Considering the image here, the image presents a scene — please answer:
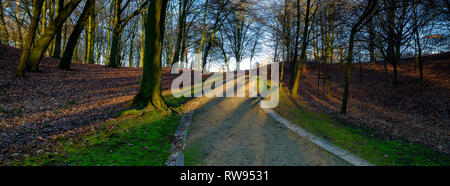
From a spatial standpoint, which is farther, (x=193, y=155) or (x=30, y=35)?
(x=30, y=35)

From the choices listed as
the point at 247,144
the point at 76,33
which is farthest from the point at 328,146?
the point at 76,33

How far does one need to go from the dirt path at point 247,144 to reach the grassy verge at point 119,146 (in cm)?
81

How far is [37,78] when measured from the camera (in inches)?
477

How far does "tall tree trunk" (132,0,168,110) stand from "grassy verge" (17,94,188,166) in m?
1.23

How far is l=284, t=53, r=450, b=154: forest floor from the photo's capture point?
8453 millimetres

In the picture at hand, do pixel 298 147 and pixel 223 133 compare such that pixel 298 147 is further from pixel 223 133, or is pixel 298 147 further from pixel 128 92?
pixel 128 92

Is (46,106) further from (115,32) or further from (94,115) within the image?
(115,32)

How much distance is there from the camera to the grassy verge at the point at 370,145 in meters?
5.31

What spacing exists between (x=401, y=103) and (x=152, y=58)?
16507 mm

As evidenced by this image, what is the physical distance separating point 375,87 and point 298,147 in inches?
735

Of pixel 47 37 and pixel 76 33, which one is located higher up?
pixel 76 33

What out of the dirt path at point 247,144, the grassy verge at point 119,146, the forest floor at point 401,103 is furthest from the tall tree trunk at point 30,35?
the forest floor at point 401,103

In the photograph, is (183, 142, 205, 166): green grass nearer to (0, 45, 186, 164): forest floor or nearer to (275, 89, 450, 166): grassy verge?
(0, 45, 186, 164): forest floor

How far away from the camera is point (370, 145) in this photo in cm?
641
